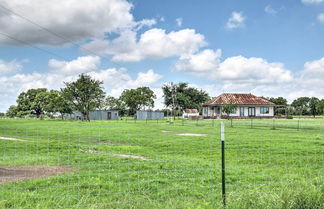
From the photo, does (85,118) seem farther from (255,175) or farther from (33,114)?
(255,175)

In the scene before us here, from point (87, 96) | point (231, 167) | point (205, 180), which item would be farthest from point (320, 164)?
point (87, 96)

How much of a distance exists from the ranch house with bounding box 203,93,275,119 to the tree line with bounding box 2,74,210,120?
11.0 meters

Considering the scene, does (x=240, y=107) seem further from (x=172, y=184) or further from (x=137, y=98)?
(x=172, y=184)

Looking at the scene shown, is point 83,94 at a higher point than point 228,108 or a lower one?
higher

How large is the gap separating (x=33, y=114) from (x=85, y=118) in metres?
26.3

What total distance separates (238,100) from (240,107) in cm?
172

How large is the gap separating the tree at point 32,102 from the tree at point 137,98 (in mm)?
22908

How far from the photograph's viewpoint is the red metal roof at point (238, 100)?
62.6 metres

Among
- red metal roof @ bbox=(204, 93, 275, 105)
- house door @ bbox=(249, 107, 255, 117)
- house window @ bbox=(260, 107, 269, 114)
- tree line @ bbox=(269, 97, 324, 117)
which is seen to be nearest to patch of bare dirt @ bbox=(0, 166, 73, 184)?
red metal roof @ bbox=(204, 93, 275, 105)

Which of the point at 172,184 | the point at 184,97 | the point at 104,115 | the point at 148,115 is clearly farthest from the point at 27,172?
the point at 184,97

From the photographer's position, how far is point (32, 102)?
85.6 metres

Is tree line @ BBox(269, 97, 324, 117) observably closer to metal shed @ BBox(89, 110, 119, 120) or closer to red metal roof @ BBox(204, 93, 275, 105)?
red metal roof @ BBox(204, 93, 275, 105)

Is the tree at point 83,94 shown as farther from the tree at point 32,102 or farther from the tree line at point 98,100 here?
the tree at point 32,102

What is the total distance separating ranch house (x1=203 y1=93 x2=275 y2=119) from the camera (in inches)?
2457
